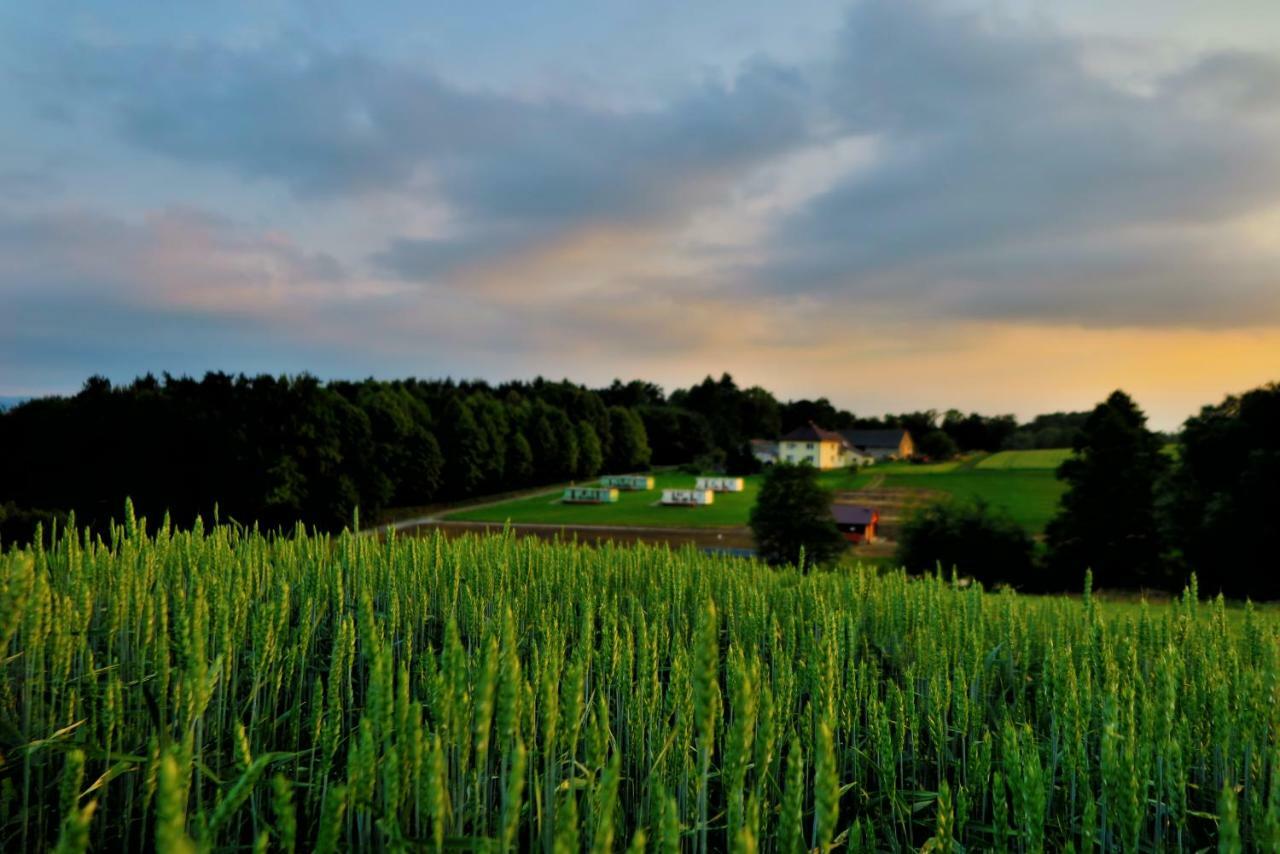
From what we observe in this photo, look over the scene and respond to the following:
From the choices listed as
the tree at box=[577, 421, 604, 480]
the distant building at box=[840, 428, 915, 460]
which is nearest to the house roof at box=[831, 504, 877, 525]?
the tree at box=[577, 421, 604, 480]

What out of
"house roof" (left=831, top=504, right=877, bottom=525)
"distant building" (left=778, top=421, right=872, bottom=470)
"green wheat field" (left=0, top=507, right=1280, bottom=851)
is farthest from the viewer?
"distant building" (left=778, top=421, right=872, bottom=470)

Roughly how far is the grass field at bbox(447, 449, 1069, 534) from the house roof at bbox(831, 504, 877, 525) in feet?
22.1

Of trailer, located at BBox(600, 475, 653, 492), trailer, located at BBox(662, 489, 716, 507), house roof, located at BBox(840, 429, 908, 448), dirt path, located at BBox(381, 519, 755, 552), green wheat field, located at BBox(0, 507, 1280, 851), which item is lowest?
dirt path, located at BBox(381, 519, 755, 552)

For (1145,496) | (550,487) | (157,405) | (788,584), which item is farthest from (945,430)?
(788,584)

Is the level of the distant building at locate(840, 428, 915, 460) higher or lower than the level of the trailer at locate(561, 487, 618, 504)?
higher

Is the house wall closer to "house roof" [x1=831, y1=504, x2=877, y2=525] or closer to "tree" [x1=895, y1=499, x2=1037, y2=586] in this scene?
"house roof" [x1=831, y1=504, x2=877, y2=525]

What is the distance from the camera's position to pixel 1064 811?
3055mm

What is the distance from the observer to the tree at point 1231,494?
3288 centimetres

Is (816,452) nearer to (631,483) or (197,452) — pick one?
(631,483)

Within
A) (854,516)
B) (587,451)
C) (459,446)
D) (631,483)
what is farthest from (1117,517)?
(587,451)

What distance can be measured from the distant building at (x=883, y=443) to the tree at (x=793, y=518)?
100 metres

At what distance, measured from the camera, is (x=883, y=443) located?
144 meters

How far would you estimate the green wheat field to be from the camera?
1765mm

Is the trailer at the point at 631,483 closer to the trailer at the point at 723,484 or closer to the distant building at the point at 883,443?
the trailer at the point at 723,484
